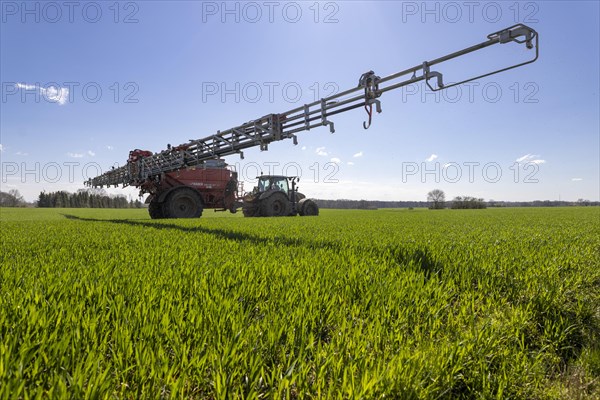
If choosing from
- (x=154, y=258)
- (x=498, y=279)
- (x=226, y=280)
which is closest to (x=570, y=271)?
(x=498, y=279)

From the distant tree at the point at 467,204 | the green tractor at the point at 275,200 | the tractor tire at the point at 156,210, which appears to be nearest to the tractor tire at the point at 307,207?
the green tractor at the point at 275,200

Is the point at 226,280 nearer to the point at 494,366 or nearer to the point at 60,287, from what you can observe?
the point at 60,287

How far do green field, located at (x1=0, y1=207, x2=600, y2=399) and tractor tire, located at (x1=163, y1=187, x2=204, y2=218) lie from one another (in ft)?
33.8

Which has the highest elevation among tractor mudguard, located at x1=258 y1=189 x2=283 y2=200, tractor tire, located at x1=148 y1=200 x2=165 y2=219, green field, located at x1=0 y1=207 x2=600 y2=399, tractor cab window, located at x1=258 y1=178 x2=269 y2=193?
tractor cab window, located at x1=258 y1=178 x2=269 y2=193

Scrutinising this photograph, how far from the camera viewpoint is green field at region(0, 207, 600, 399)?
139 centimetres

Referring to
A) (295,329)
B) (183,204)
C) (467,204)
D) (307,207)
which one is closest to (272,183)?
(307,207)

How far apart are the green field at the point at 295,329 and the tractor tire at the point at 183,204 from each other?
1030 cm

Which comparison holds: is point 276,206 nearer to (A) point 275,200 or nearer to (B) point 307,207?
(A) point 275,200

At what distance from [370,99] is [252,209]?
1174cm

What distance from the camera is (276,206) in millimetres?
17375

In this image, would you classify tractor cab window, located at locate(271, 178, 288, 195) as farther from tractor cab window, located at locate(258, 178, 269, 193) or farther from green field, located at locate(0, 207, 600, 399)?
green field, located at locate(0, 207, 600, 399)

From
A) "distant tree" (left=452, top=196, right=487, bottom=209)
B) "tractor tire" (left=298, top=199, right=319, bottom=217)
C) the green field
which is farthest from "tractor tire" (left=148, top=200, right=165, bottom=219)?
"distant tree" (left=452, top=196, right=487, bottom=209)

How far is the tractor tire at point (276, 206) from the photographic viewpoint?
1673cm

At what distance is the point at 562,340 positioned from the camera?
2.13 meters
